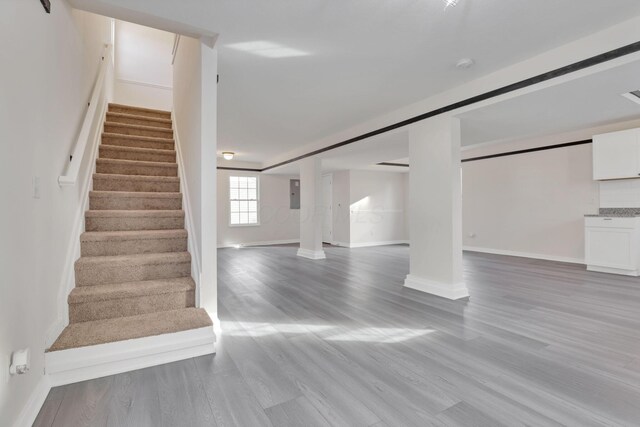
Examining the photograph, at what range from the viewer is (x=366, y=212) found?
869 cm

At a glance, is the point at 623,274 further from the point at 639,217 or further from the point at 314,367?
the point at 314,367

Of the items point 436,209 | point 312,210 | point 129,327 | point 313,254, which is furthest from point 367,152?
point 129,327

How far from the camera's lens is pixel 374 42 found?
2520 mm

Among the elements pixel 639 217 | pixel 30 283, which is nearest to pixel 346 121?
pixel 30 283

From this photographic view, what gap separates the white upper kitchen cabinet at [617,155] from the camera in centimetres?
455

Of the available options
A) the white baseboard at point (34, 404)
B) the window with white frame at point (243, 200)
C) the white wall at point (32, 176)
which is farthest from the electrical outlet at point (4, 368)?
the window with white frame at point (243, 200)

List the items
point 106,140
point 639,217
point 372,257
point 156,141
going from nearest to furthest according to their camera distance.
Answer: point 106,140, point 156,141, point 639,217, point 372,257

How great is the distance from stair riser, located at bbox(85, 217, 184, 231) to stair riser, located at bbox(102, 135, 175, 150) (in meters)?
1.47

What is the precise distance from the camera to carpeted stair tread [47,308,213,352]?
75.5 inches

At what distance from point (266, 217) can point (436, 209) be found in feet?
19.9

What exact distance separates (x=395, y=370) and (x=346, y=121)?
3686mm

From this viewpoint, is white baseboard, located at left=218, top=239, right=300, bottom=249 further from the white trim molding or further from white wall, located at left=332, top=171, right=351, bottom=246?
the white trim molding

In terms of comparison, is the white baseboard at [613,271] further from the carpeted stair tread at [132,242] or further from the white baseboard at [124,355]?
the carpeted stair tread at [132,242]

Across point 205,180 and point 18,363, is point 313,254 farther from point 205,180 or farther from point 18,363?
point 18,363
